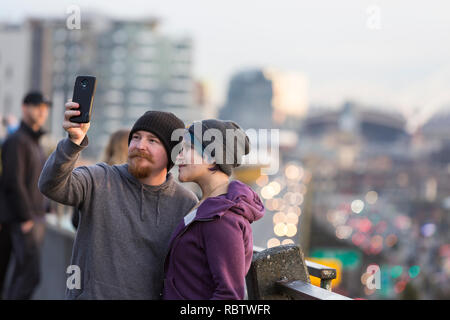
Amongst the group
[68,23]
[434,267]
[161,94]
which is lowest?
[434,267]

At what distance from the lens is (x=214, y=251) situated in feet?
6.59

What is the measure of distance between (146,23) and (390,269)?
7061 centimetres

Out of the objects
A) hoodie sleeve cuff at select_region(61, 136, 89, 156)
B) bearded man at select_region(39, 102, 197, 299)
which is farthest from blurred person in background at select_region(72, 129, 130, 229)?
hoodie sleeve cuff at select_region(61, 136, 89, 156)

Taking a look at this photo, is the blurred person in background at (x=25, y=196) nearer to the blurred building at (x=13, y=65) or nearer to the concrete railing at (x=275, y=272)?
the concrete railing at (x=275, y=272)

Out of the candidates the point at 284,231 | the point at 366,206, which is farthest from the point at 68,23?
the point at 366,206

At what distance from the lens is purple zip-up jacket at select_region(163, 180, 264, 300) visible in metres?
2.01

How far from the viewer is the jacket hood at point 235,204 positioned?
206 cm

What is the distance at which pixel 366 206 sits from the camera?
11306cm

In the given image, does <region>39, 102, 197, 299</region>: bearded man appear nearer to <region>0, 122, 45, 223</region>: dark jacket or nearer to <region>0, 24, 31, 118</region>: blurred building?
<region>0, 122, 45, 223</region>: dark jacket

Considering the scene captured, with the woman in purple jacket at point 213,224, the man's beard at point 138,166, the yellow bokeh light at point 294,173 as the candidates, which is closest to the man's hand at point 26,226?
the man's beard at point 138,166

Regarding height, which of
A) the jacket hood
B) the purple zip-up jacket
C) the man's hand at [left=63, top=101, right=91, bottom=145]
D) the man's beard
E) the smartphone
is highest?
the smartphone

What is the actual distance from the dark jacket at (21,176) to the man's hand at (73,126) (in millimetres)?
2901

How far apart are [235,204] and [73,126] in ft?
1.88
